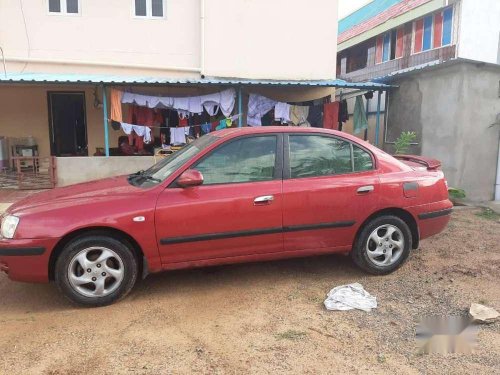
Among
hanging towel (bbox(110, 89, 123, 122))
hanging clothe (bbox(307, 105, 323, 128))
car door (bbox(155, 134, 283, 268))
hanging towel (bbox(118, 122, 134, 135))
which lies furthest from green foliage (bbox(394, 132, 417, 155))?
hanging towel (bbox(110, 89, 123, 122))

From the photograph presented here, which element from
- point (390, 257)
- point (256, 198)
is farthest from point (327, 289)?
point (256, 198)

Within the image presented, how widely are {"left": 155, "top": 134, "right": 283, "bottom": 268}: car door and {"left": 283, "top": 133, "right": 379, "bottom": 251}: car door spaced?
117 millimetres

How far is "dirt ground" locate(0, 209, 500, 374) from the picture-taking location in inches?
109

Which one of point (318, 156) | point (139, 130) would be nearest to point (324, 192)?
point (318, 156)

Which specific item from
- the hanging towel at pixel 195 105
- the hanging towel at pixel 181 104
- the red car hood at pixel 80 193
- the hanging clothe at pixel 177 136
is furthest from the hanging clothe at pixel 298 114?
the red car hood at pixel 80 193

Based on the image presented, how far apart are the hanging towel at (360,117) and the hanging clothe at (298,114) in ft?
5.22

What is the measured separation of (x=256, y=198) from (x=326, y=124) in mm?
8130

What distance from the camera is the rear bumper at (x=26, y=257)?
3.41 metres

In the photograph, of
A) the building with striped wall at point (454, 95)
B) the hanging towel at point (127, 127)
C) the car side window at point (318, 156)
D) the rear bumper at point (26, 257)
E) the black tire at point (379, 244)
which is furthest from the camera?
the hanging towel at point (127, 127)

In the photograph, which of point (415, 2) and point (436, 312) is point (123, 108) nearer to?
point (436, 312)

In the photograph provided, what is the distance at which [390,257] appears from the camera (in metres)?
4.31

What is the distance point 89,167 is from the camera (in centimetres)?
956

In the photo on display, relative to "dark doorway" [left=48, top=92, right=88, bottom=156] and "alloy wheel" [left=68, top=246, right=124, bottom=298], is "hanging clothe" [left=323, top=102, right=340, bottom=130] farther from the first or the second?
"alloy wheel" [left=68, top=246, right=124, bottom=298]

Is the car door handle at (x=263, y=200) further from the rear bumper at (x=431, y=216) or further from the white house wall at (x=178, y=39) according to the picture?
the white house wall at (x=178, y=39)
